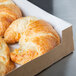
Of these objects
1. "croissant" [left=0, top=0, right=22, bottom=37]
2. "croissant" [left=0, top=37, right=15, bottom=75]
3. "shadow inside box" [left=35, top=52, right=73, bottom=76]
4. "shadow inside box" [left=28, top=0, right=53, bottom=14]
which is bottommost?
"shadow inside box" [left=35, top=52, right=73, bottom=76]

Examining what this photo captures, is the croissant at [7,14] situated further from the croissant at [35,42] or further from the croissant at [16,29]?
the croissant at [35,42]

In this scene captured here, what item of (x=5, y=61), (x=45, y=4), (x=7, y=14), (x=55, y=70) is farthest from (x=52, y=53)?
(x=45, y=4)

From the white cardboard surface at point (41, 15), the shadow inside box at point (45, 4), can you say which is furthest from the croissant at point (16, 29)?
the shadow inside box at point (45, 4)

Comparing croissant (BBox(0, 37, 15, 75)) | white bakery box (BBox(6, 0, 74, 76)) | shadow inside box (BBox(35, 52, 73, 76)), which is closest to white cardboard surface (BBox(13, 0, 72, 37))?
white bakery box (BBox(6, 0, 74, 76))

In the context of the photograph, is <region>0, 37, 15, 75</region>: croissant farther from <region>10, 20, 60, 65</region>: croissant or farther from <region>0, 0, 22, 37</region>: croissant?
<region>0, 0, 22, 37</region>: croissant

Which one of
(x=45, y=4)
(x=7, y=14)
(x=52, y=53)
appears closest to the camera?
(x=52, y=53)

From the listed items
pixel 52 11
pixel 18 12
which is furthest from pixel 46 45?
pixel 52 11

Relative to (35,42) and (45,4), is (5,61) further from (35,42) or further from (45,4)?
(45,4)
